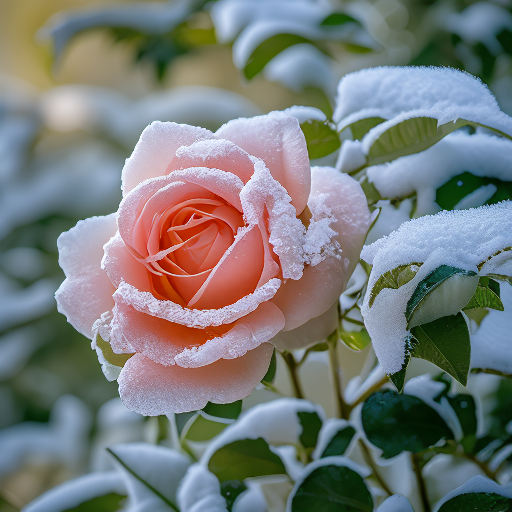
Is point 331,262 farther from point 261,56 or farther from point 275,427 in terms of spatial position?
point 261,56

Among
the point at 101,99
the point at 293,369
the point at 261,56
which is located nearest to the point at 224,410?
the point at 293,369

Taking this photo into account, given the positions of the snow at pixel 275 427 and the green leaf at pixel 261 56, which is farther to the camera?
the green leaf at pixel 261 56

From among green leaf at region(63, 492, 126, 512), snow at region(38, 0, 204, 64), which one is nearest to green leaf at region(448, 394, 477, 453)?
green leaf at region(63, 492, 126, 512)

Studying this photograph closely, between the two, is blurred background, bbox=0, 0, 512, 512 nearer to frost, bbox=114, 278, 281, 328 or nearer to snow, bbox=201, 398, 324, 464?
snow, bbox=201, 398, 324, 464

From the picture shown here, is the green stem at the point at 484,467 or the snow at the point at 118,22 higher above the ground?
the snow at the point at 118,22

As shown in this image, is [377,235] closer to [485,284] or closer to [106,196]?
[485,284]

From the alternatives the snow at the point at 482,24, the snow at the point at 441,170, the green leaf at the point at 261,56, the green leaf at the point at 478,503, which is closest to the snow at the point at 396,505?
the green leaf at the point at 478,503

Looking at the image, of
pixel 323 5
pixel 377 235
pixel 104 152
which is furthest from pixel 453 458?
pixel 104 152

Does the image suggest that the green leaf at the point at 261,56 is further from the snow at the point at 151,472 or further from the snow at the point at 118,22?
the snow at the point at 151,472
